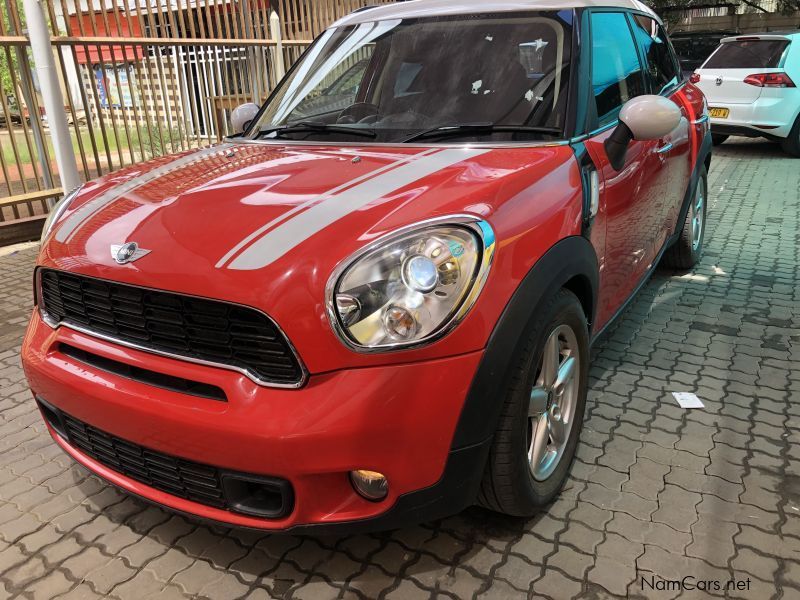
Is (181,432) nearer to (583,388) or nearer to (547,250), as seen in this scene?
(547,250)

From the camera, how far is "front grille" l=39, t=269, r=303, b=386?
5.74 ft

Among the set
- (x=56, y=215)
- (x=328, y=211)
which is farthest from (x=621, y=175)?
(x=56, y=215)

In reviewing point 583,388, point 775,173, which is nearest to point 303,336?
point 583,388

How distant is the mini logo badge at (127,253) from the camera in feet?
Result: 6.40

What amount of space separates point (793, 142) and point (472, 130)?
28.4 ft

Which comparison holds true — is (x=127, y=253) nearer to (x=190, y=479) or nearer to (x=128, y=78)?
(x=190, y=479)

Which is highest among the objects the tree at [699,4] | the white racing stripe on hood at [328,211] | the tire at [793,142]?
the tree at [699,4]

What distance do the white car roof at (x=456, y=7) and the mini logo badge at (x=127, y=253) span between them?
6.01 ft

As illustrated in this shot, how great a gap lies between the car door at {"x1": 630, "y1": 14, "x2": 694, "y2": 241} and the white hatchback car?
5.39 m

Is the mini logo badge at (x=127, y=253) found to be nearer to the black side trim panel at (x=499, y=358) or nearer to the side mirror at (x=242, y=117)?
the black side trim panel at (x=499, y=358)

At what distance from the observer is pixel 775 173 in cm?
845

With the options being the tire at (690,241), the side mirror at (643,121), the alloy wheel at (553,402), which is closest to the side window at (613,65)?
the side mirror at (643,121)

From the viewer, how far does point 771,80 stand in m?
8.93

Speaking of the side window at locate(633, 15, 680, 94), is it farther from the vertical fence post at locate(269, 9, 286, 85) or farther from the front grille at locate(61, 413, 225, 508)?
the vertical fence post at locate(269, 9, 286, 85)
